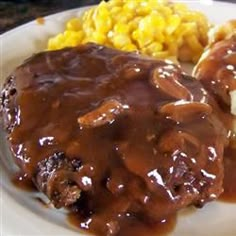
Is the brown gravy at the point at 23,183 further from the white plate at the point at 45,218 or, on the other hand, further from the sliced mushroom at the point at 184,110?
the sliced mushroom at the point at 184,110

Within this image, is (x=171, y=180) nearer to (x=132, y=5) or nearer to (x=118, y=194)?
(x=118, y=194)

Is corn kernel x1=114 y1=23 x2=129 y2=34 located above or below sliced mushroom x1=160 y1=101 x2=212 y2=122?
below

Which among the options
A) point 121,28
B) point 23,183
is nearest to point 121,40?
point 121,28

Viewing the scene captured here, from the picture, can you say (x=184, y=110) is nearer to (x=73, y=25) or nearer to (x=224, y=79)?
(x=224, y=79)

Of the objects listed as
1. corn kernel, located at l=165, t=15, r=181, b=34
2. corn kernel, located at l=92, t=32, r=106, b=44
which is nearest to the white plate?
corn kernel, located at l=92, t=32, r=106, b=44

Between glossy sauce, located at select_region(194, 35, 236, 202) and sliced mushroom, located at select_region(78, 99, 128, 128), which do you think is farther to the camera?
glossy sauce, located at select_region(194, 35, 236, 202)

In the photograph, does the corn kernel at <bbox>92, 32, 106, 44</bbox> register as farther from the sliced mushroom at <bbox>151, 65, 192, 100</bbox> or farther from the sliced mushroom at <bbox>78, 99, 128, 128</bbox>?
the sliced mushroom at <bbox>78, 99, 128, 128</bbox>
